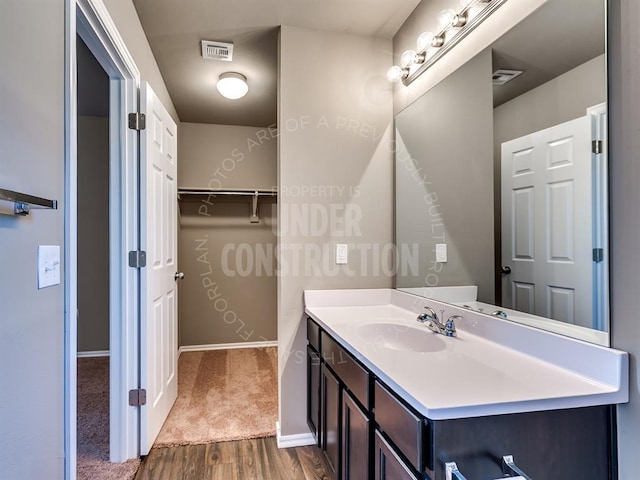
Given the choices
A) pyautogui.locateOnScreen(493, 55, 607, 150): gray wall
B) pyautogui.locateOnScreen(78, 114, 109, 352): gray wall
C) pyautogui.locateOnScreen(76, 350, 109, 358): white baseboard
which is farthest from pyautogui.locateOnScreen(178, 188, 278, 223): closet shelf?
pyautogui.locateOnScreen(493, 55, 607, 150): gray wall

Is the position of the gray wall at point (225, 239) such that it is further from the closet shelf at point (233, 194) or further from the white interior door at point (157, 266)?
the white interior door at point (157, 266)

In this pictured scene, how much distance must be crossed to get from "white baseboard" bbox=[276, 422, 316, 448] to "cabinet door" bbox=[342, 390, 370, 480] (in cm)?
74

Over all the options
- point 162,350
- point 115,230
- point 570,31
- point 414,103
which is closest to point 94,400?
point 162,350

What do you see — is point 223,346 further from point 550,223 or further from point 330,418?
point 550,223

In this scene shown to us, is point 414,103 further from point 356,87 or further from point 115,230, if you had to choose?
point 115,230

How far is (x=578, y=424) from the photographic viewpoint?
2.98 ft

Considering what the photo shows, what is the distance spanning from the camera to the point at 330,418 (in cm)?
161

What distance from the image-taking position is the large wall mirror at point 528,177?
3.30ft

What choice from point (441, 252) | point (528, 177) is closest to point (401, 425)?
point (528, 177)

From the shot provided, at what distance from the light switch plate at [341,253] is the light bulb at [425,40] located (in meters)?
1.16

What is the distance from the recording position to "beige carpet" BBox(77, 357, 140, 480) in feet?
5.86
